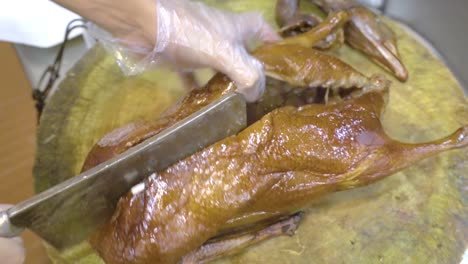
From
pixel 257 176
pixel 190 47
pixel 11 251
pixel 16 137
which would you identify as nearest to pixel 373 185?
pixel 257 176

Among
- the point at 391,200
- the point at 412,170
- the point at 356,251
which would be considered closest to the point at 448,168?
the point at 412,170

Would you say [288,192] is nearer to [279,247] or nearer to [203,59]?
[279,247]

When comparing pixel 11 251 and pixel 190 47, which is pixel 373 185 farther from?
pixel 11 251

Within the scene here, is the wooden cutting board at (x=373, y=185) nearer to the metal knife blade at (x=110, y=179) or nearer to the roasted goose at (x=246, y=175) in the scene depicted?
the roasted goose at (x=246, y=175)

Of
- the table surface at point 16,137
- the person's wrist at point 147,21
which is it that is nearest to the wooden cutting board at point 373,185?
the person's wrist at point 147,21

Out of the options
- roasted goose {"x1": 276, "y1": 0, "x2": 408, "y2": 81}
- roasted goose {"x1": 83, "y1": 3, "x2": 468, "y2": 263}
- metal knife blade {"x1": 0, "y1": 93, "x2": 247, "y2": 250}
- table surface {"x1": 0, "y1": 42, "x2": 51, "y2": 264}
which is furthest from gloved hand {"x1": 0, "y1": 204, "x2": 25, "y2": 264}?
roasted goose {"x1": 276, "y1": 0, "x2": 408, "y2": 81}

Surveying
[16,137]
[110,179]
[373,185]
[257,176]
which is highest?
[110,179]

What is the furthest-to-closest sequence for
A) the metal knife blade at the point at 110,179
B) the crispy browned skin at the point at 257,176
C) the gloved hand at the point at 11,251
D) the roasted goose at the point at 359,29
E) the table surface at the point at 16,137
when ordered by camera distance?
the table surface at the point at 16,137 < the roasted goose at the point at 359,29 < the crispy browned skin at the point at 257,176 < the metal knife blade at the point at 110,179 < the gloved hand at the point at 11,251
